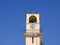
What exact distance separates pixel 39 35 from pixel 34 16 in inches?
166

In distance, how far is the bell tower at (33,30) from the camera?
5075cm

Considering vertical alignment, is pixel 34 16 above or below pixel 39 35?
above

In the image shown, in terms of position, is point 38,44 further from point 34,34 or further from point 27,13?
point 27,13

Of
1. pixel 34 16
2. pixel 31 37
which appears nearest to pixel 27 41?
pixel 31 37

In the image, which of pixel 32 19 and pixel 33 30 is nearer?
pixel 33 30

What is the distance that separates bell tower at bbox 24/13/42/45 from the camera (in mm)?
50750

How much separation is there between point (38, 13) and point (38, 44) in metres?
5.70

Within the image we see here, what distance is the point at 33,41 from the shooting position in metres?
50.8

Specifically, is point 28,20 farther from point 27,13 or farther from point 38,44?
point 38,44

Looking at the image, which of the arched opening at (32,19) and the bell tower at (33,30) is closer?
the bell tower at (33,30)

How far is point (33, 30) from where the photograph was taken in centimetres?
5153

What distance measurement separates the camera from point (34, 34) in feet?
167

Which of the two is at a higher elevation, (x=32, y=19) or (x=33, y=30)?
(x=32, y=19)

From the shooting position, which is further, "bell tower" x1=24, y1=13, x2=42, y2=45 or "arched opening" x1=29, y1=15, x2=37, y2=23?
"arched opening" x1=29, y1=15, x2=37, y2=23
